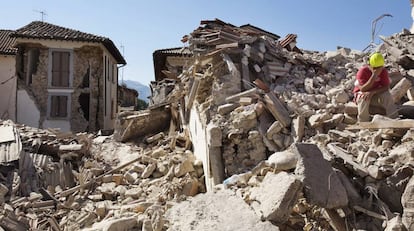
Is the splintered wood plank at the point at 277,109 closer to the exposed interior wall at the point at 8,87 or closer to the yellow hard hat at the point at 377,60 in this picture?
the yellow hard hat at the point at 377,60

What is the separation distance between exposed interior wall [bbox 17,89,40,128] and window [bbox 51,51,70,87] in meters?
1.46

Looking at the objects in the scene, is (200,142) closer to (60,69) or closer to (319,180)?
(319,180)

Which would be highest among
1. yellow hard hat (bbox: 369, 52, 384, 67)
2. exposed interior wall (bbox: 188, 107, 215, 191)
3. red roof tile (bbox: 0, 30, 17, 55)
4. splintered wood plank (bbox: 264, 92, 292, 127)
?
red roof tile (bbox: 0, 30, 17, 55)

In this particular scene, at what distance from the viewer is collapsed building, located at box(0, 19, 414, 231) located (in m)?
4.41

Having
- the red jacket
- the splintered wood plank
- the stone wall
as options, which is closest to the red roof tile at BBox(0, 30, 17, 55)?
the stone wall

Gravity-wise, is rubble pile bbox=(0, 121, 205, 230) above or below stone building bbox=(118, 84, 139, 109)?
below

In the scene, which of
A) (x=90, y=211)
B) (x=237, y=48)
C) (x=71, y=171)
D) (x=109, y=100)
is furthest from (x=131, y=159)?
(x=109, y=100)

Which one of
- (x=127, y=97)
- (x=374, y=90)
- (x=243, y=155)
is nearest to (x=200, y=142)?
(x=243, y=155)

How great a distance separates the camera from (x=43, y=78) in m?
20.0

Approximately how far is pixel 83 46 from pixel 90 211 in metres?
14.4

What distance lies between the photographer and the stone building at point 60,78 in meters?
19.8

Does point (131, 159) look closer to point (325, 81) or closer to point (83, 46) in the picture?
point (325, 81)

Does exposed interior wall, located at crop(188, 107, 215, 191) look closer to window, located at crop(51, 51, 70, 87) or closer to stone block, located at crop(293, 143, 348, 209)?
stone block, located at crop(293, 143, 348, 209)

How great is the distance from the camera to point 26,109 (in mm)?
19828
